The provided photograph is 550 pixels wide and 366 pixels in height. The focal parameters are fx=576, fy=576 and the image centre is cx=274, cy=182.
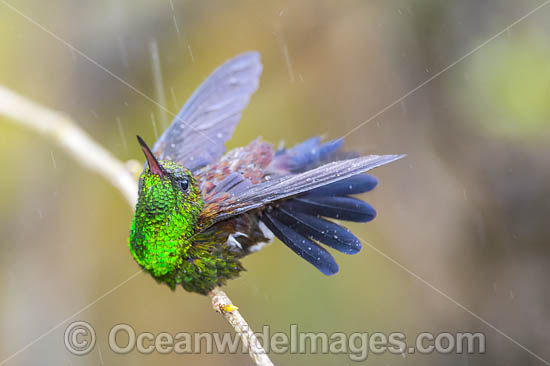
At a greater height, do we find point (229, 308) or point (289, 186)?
point (289, 186)

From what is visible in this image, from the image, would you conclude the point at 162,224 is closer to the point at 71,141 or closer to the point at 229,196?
the point at 229,196

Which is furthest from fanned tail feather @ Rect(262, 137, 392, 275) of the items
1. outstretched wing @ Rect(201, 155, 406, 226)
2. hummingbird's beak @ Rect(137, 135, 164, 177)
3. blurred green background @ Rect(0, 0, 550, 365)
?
blurred green background @ Rect(0, 0, 550, 365)

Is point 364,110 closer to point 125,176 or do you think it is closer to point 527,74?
point 527,74

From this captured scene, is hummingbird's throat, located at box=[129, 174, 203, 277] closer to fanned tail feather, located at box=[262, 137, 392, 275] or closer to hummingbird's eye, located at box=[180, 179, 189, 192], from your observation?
hummingbird's eye, located at box=[180, 179, 189, 192]

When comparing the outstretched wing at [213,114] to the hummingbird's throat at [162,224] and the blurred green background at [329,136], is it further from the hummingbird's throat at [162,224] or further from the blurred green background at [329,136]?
the blurred green background at [329,136]

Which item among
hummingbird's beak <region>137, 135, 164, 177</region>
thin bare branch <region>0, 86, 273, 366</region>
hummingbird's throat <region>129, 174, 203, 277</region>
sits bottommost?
hummingbird's throat <region>129, 174, 203, 277</region>

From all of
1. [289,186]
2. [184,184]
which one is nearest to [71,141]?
[184,184]

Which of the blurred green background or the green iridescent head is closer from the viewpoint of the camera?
the green iridescent head

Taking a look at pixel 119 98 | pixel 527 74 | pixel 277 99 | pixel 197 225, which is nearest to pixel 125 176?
pixel 197 225
